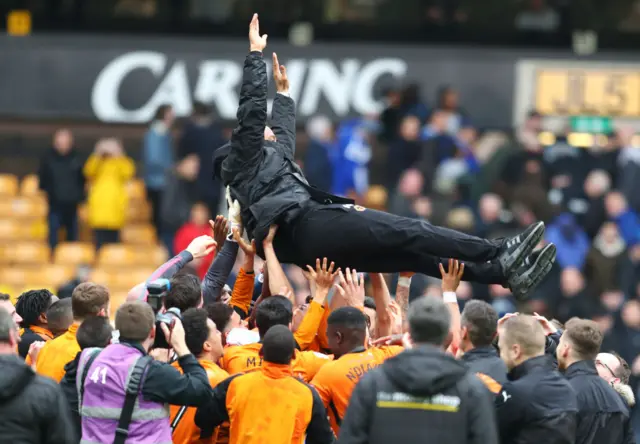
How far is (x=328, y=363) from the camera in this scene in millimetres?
7926

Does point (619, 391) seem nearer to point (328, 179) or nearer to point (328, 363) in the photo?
point (328, 363)

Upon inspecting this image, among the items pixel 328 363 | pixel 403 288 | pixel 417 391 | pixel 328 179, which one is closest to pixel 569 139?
pixel 328 179

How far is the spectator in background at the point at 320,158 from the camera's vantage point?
17328 millimetres

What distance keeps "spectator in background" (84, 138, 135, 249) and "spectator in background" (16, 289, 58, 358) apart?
29.2ft

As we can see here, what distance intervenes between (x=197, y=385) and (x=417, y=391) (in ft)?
4.30

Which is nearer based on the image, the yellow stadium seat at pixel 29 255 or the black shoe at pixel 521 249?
the black shoe at pixel 521 249

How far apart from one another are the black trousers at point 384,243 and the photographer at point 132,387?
1.82 m

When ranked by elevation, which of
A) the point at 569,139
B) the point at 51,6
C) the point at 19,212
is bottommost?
the point at 19,212

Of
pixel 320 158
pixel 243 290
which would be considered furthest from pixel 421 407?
pixel 320 158

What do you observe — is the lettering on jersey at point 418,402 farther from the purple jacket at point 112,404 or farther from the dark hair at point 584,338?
the dark hair at point 584,338

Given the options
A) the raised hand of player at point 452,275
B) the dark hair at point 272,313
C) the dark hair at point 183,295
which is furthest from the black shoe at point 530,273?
the dark hair at point 183,295

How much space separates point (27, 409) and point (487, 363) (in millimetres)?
2394

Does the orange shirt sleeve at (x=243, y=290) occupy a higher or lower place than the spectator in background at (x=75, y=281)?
higher

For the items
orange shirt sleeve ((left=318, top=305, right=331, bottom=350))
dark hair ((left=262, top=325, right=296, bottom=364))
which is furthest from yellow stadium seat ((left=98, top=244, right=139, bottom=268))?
dark hair ((left=262, top=325, right=296, bottom=364))
